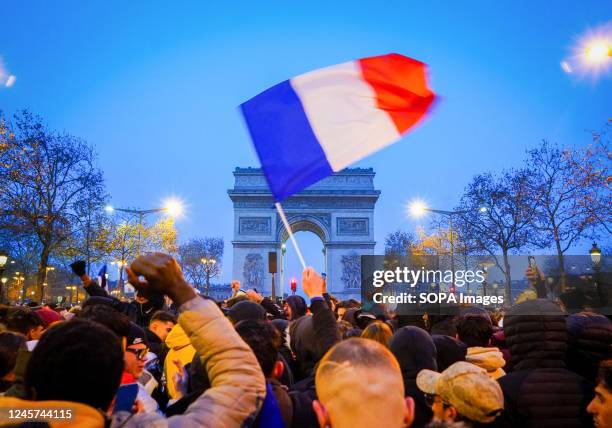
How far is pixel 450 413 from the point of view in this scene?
2828mm

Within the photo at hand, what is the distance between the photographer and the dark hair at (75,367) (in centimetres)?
161

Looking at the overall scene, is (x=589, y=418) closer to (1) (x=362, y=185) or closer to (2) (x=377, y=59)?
(2) (x=377, y=59)

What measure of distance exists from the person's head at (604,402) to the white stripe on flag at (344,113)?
2.62 meters

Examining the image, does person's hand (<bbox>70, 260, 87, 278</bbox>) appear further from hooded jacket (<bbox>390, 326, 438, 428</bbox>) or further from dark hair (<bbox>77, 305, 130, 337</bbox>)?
hooded jacket (<bbox>390, 326, 438, 428</bbox>)

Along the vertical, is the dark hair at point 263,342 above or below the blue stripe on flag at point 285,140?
below

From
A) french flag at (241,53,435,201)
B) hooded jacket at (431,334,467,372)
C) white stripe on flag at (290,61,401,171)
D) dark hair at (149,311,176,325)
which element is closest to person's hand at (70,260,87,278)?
dark hair at (149,311,176,325)

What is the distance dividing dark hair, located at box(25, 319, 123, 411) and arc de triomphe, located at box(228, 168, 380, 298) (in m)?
48.4

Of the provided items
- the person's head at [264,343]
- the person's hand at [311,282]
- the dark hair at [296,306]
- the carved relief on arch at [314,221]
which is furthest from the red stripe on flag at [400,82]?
the carved relief on arch at [314,221]

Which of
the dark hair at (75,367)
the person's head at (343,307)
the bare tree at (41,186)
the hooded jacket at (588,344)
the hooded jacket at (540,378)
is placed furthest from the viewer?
the bare tree at (41,186)

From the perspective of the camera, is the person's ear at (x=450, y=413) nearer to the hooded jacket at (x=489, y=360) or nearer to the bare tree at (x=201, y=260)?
the hooded jacket at (x=489, y=360)

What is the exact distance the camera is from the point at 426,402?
10.5ft

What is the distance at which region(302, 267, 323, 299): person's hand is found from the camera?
2.97 m

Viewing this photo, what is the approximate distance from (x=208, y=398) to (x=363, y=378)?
1.79 ft

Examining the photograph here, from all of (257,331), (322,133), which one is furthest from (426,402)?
(322,133)
